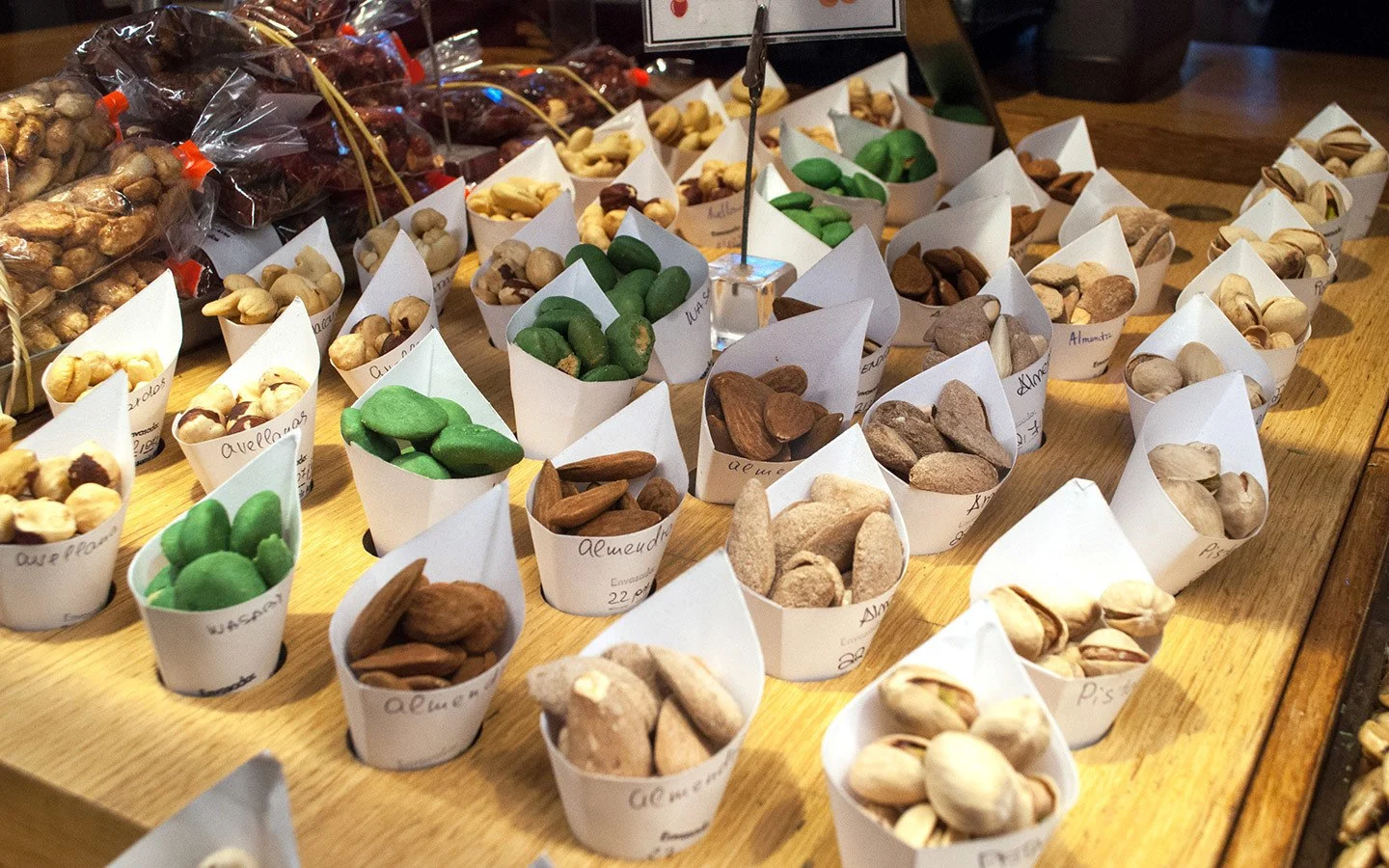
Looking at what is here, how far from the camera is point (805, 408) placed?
48.7 inches

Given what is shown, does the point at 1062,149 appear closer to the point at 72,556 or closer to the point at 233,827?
the point at 72,556

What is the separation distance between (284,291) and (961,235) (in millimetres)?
876

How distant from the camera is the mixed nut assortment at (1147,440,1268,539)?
1092 millimetres

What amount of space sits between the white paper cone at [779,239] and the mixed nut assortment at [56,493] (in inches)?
35.1

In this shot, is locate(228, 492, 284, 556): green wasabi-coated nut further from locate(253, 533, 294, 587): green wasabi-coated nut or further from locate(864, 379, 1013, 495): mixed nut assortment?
locate(864, 379, 1013, 495): mixed nut assortment

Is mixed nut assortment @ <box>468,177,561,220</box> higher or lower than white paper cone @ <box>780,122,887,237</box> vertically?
higher

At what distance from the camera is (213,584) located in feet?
3.04

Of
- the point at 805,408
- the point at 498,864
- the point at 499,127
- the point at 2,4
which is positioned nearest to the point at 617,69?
the point at 499,127

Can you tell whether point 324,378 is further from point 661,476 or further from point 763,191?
point 763,191

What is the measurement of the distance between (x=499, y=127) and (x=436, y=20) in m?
0.47

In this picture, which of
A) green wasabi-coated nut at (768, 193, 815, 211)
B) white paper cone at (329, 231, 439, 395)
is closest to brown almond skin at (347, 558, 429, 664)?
white paper cone at (329, 231, 439, 395)

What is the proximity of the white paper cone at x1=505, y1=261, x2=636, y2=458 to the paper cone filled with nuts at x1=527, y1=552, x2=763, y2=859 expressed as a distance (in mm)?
453

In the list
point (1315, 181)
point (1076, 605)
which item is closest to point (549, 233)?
point (1076, 605)

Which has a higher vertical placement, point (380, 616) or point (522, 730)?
point (380, 616)
